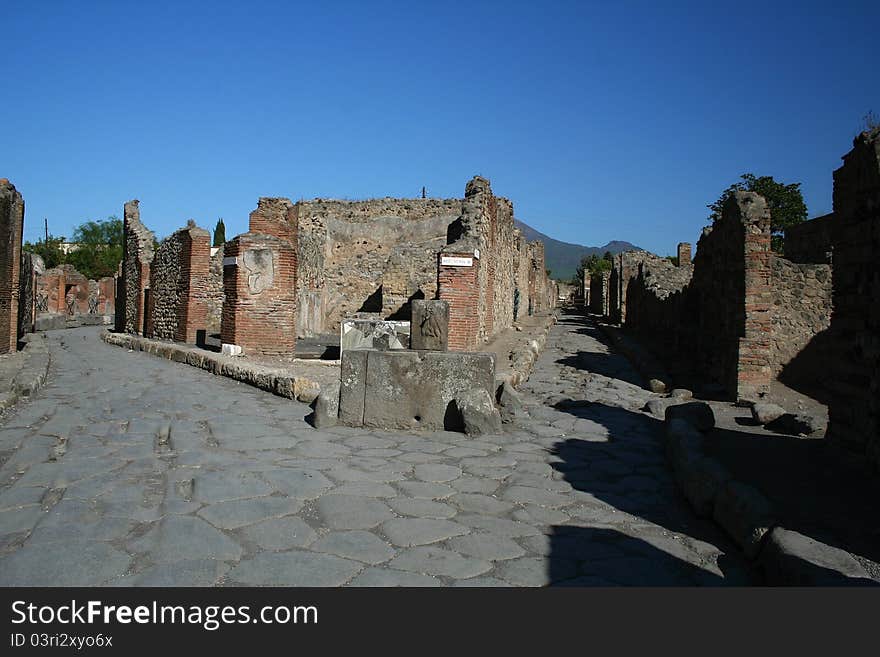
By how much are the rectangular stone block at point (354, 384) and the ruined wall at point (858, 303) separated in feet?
14.0

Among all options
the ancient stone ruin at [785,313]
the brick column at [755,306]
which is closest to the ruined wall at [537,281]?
the ancient stone ruin at [785,313]

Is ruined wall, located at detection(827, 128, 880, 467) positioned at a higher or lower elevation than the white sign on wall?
lower

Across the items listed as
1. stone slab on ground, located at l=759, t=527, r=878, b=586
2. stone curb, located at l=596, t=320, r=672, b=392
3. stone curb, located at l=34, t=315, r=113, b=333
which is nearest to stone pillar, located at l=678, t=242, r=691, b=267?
stone curb, located at l=596, t=320, r=672, b=392

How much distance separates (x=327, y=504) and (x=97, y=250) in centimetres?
6811

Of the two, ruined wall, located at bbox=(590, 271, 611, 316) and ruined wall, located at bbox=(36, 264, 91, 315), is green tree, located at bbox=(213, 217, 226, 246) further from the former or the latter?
ruined wall, located at bbox=(590, 271, 611, 316)

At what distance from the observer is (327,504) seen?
146 inches

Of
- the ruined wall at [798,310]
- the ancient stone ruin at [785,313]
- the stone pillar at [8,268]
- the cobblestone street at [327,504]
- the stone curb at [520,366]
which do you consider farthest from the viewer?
the ruined wall at [798,310]

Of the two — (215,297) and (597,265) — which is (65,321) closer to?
(215,297)

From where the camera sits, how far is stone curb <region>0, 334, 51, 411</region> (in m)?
6.57

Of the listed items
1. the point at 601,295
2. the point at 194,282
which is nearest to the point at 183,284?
the point at 194,282

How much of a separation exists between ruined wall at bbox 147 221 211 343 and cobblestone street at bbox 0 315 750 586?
25.9 ft

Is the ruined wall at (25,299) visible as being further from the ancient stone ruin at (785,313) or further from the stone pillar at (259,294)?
the ancient stone ruin at (785,313)

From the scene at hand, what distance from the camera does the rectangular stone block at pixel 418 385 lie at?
20.1 feet
